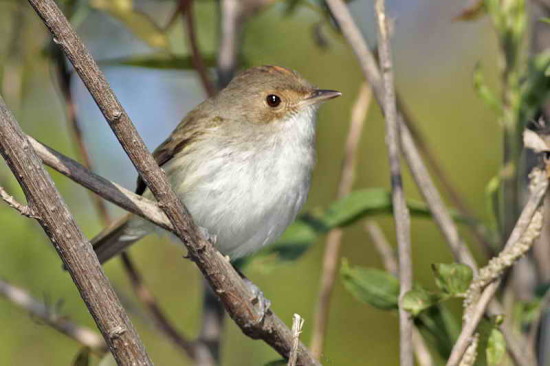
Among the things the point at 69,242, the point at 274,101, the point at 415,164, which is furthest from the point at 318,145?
the point at 69,242

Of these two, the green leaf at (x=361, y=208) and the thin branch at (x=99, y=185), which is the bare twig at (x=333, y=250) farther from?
the thin branch at (x=99, y=185)

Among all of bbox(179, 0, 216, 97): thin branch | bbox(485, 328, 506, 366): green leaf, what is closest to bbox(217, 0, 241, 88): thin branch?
bbox(179, 0, 216, 97): thin branch

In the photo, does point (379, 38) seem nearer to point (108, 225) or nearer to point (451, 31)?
point (108, 225)

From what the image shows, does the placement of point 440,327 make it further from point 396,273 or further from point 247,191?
point 247,191

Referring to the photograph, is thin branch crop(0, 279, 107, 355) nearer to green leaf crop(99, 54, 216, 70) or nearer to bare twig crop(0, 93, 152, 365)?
green leaf crop(99, 54, 216, 70)

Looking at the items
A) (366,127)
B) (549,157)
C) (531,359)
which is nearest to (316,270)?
(366,127)
